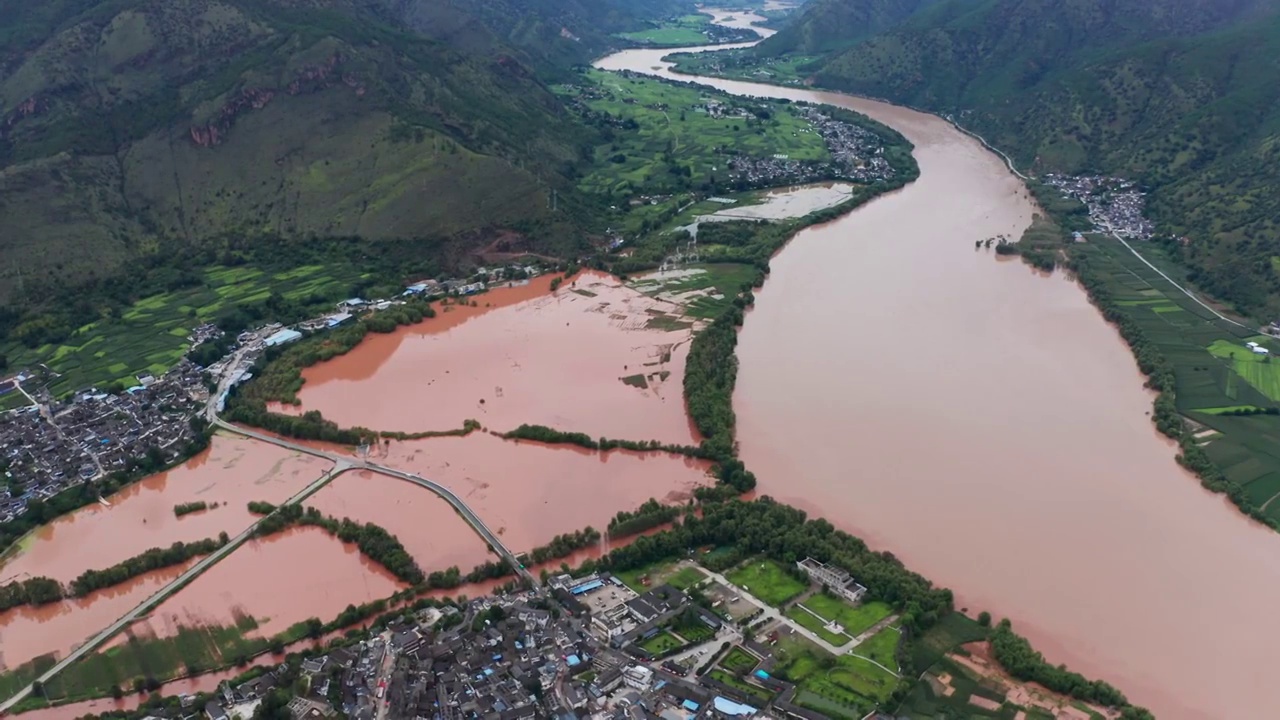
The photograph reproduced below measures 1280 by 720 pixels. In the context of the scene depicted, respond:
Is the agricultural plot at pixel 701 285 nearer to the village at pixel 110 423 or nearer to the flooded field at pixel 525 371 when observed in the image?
the flooded field at pixel 525 371

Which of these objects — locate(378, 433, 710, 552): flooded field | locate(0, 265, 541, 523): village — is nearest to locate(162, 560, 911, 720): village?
locate(378, 433, 710, 552): flooded field

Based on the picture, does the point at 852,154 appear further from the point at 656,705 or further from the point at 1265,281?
the point at 656,705

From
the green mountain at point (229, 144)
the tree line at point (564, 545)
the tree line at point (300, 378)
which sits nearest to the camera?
the tree line at point (564, 545)

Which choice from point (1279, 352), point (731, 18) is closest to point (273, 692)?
point (1279, 352)

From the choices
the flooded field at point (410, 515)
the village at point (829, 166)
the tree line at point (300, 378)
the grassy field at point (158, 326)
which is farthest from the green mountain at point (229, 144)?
the flooded field at point (410, 515)

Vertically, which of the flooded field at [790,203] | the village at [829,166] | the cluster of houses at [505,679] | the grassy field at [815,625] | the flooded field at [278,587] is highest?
the village at [829,166]

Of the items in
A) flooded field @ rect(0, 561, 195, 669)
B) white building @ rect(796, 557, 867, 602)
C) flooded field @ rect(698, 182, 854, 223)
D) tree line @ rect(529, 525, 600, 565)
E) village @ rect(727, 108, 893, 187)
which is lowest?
flooded field @ rect(0, 561, 195, 669)

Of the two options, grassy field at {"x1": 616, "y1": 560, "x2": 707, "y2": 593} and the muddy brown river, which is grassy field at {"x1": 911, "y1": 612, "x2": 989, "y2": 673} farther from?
grassy field at {"x1": 616, "y1": 560, "x2": 707, "y2": 593}
